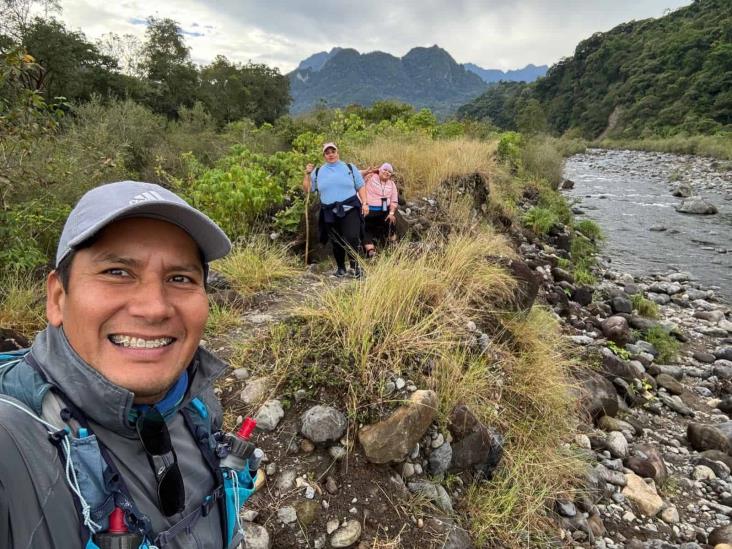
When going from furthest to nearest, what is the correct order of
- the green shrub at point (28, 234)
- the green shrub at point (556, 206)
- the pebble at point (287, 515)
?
the green shrub at point (556, 206)
the green shrub at point (28, 234)
the pebble at point (287, 515)

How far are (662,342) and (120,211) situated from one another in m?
7.19

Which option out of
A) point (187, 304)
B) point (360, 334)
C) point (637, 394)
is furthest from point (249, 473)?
point (637, 394)

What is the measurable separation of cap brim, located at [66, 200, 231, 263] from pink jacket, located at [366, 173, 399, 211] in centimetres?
451

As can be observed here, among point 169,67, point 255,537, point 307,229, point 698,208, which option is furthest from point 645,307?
point 169,67

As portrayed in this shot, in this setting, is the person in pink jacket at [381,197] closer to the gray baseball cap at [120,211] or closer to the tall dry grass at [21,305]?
the tall dry grass at [21,305]

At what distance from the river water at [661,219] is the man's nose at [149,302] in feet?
34.1

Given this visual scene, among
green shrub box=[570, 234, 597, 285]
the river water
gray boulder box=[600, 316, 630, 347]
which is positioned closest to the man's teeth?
gray boulder box=[600, 316, 630, 347]

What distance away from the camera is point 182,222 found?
1151mm

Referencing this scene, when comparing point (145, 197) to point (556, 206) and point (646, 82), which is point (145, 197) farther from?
point (646, 82)

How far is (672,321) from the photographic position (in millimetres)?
7289

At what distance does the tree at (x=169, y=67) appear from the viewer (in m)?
24.2

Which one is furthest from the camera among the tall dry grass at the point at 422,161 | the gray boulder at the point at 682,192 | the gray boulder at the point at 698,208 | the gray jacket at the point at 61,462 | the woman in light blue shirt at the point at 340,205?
the gray boulder at the point at 682,192

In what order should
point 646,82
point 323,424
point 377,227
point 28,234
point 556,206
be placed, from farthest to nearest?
point 646,82, point 556,206, point 377,227, point 28,234, point 323,424

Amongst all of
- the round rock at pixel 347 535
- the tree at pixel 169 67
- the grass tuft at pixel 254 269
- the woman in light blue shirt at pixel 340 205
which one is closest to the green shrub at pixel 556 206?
the woman in light blue shirt at pixel 340 205
